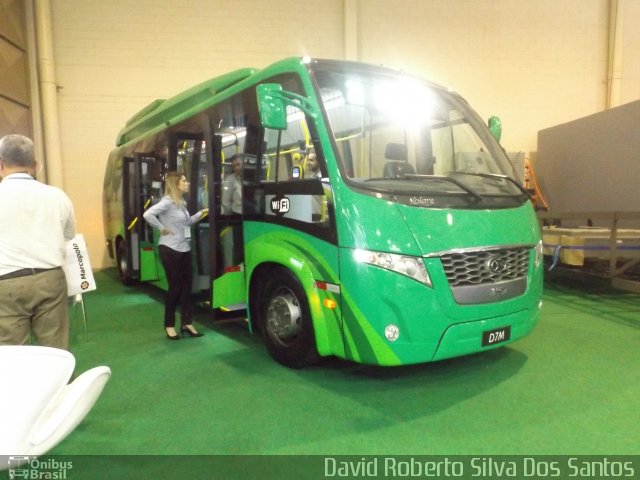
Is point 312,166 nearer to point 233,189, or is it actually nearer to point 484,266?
point 233,189

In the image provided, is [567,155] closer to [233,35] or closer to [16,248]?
[233,35]

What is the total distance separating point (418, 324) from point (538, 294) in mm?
1241

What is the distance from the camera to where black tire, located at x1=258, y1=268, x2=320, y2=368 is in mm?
3504

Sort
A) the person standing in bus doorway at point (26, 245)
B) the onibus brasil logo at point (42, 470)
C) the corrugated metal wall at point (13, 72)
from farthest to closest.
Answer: the corrugated metal wall at point (13, 72) < the person standing in bus doorway at point (26, 245) < the onibus brasil logo at point (42, 470)

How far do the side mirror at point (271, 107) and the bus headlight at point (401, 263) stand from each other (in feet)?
3.62

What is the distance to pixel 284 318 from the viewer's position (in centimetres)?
367

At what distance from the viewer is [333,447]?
8.44ft

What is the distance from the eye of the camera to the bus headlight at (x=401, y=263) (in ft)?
9.78

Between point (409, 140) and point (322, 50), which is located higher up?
point (322, 50)

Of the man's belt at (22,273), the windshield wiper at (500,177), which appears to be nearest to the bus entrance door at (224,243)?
the man's belt at (22,273)

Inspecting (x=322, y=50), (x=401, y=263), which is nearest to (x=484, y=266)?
(x=401, y=263)

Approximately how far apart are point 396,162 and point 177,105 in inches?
138

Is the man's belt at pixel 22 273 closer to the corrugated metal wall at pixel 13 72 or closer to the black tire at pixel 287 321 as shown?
the black tire at pixel 287 321

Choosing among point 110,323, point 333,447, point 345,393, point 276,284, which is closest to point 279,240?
point 276,284
